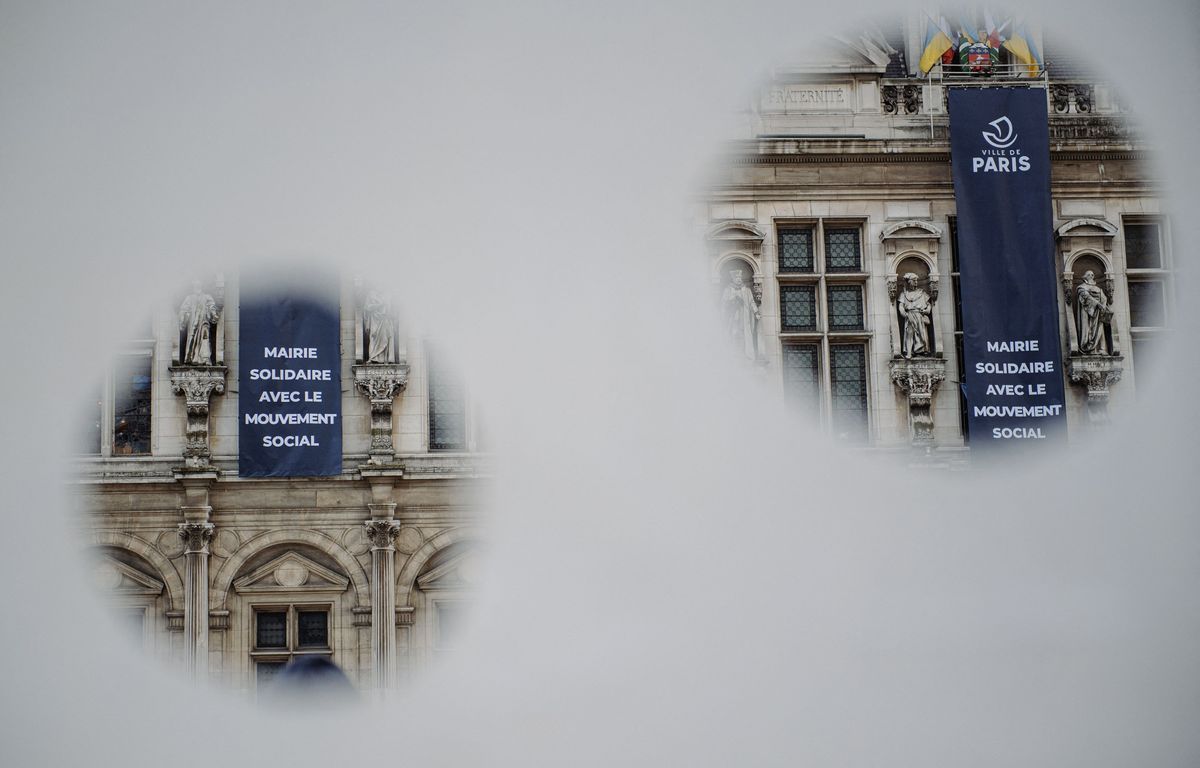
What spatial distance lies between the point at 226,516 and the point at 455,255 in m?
2.03

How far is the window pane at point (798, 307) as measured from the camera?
28.0 feet

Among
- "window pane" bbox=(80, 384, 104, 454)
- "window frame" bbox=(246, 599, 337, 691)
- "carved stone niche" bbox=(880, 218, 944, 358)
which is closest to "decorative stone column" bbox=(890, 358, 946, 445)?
"carved stone niche" bbox=(880, 218, 944, 358)

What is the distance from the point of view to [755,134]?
27.7 ft

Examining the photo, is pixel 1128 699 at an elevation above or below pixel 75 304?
below

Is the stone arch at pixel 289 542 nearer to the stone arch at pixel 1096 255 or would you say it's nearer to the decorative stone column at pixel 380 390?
the decorative stone column at pixel 380 390

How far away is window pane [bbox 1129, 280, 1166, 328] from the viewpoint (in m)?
8.57

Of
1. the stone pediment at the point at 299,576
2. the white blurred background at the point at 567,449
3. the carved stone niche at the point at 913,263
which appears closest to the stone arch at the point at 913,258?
the carved stone niche at the point at 913,263

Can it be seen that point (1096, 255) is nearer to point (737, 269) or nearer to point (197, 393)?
point (737, 269)

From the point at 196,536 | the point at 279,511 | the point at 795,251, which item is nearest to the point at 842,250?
the point at 795,251

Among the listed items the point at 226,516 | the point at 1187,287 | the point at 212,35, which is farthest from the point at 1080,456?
the point at 212,35

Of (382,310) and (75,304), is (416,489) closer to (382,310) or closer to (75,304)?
(382,310)

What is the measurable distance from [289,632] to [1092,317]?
5121 millimetres

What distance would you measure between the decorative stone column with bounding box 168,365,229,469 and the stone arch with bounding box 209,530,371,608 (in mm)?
561

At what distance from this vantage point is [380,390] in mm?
8203
